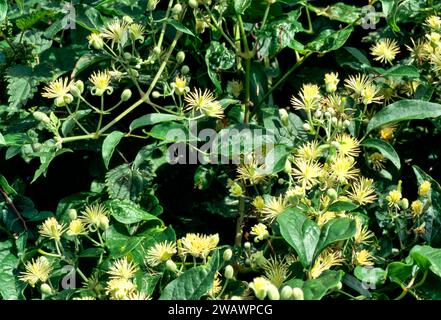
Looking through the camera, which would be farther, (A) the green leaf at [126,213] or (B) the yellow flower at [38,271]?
(A) the green leaf at [126,213]

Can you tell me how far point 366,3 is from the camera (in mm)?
2229

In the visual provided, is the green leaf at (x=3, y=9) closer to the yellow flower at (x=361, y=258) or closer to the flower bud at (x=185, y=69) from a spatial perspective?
the flower bud at (x=185, y=69)

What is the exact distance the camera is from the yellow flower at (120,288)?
4.83 ft

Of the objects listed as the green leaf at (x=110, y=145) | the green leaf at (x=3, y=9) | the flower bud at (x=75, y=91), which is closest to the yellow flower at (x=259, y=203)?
the green leaf at (x=110, y=145)

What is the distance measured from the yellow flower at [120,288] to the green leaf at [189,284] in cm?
7

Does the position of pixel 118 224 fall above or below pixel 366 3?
below

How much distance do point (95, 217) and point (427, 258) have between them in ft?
2.16

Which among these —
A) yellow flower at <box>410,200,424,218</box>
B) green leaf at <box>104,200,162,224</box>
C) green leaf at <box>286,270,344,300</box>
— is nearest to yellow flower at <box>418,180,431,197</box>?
yellow flower at <box>410,200,424,218</box>

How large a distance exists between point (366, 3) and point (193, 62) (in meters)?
0.50

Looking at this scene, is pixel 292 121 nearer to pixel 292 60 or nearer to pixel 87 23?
pixel 292 60

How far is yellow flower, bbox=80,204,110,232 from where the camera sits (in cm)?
167

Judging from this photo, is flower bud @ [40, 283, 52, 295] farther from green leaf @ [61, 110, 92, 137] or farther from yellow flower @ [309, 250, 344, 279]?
yellow flower @ [309, 250, 344, 279]
